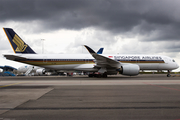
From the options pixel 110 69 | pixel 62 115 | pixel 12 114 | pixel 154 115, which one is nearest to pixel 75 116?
pixel 62 115

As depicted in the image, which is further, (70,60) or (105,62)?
(70,60)

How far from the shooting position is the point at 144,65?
2816 cm

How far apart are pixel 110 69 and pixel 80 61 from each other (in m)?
4.90

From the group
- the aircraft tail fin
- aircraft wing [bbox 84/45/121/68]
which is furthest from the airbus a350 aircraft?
aircraft wing [bbox 84/45/121/68]

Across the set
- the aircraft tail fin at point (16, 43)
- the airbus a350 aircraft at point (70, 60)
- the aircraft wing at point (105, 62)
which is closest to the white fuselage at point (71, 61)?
the airbus a350 aircraft at point (70, 60)

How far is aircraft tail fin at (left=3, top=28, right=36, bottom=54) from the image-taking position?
89.2ft

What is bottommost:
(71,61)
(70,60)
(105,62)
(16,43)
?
(105,62)

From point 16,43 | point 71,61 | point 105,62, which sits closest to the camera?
point 105,62

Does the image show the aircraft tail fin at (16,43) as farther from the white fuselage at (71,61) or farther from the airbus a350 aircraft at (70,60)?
the white fuselage at (71,61)

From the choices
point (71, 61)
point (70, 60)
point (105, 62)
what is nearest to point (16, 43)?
point (70, 60)

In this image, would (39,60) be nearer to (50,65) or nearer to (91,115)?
(50,65)

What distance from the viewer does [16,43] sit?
90.4ft

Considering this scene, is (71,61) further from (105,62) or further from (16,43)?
(16,43)

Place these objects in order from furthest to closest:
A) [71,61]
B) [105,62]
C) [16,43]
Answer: [16,43], [71,61], [105,62]
